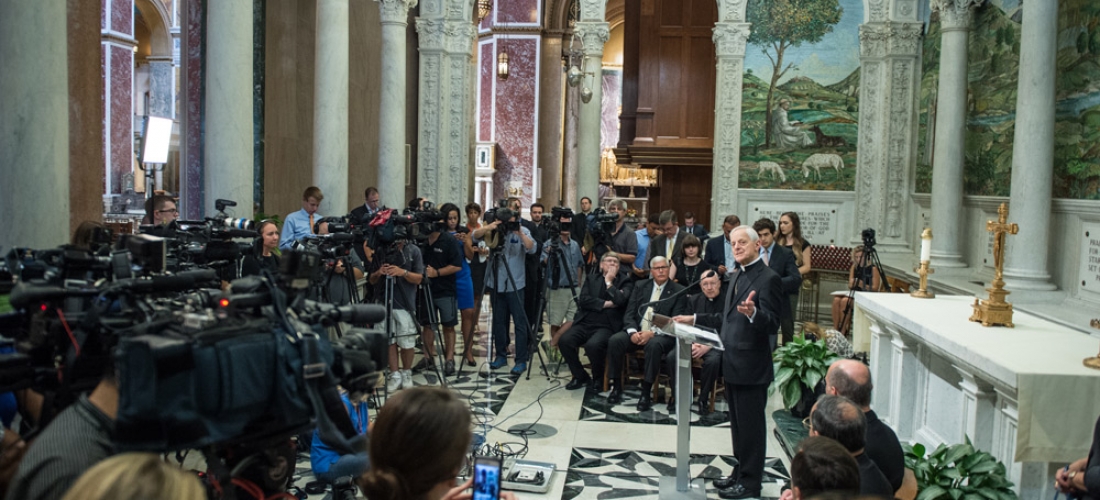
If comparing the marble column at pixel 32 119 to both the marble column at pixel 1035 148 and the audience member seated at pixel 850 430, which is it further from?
the marble column at pixel 1035 148

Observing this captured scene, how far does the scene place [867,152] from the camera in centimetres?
1529

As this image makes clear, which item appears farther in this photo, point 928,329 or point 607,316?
point 607,316

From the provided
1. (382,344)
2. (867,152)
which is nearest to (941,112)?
(867,152)

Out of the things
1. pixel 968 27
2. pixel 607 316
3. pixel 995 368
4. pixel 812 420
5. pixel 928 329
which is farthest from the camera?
pixel 968 27

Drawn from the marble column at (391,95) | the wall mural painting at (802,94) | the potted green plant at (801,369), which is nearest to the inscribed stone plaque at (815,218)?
the wall mural painting at (802,94)

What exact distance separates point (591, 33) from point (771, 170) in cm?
393

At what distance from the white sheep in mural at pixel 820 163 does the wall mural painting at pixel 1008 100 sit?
4.19 feet

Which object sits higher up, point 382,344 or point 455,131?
point 455,131

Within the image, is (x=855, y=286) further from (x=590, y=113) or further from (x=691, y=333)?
(x=590, y=113)

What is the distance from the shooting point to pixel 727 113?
15.5 meters

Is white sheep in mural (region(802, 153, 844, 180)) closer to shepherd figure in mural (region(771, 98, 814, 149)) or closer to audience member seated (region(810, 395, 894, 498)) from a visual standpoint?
shepherd figure in mural (region(771, 98, 814, 149))

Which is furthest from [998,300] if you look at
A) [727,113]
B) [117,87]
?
[117,87]

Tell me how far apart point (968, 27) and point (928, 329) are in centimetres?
837

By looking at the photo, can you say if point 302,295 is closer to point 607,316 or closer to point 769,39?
point 607,316
